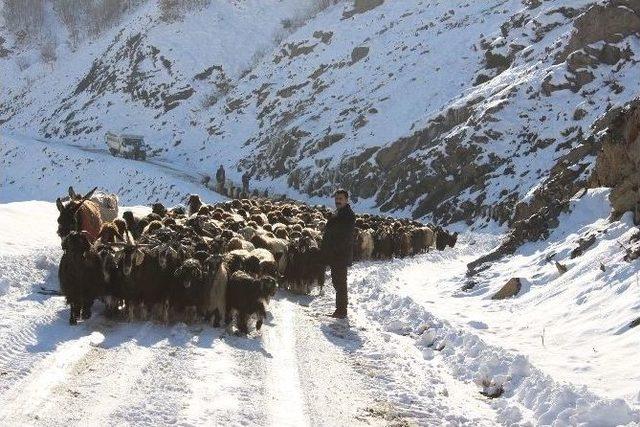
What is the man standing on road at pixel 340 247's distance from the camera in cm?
1144

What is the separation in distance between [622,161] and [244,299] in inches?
350

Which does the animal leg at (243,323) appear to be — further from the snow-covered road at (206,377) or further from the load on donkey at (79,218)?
the load on donkey at (79,218)

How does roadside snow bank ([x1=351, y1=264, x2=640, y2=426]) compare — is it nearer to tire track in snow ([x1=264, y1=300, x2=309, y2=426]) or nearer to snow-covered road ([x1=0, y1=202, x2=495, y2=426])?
snow-covered road ([x1=0, y1=202, x2=495, y2=426])

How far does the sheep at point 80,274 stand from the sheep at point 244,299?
1.85 m

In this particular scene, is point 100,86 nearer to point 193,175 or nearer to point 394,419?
point 193,175

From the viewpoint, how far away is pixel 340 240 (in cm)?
1159

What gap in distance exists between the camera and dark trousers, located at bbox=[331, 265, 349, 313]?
11390 millimetres

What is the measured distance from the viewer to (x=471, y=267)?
16.3 metres

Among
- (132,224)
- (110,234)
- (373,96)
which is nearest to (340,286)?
(110,234)

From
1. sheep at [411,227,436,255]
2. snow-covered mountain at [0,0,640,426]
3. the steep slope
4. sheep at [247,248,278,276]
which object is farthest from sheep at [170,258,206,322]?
the steep slope

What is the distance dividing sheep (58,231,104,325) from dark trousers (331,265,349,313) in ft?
12.9

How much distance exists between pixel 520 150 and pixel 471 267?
75.5ft

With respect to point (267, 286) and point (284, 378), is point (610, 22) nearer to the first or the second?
point (267, 286)

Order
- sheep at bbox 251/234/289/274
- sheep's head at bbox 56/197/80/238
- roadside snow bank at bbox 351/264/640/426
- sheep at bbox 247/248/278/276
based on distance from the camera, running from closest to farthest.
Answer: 1. roadside snow bank at bbox 351/264/640/426
2. sheep at bbox 247/248/278/276
3. sheep's head at bbox 56/197/80/238
4. sheep at bbox 251/234/289/274
